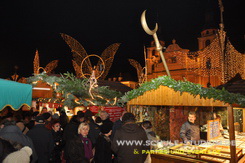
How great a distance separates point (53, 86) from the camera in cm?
977

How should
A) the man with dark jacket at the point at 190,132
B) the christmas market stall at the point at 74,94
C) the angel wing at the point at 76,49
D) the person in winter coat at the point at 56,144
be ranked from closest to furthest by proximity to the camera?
the person in winter coat at the point at 56,144 → the man with dark jacket at the point at 190,132 → the christmas market stall at the point at 74,94 → the angel wing at the point at 76,49

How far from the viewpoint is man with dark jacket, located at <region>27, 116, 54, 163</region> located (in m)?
4.06

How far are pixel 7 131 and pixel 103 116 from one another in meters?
2.54

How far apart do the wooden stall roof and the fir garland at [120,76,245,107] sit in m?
0.10

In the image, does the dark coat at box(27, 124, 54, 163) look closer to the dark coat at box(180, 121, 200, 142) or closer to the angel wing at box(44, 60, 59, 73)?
the dark coat at box(180, 121, 200, 142)

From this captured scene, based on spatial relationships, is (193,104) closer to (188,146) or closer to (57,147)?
(188,146)

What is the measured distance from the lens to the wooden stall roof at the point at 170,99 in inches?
178

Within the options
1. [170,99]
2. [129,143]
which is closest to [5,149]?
[129,143]

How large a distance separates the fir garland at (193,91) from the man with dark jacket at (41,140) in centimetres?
270

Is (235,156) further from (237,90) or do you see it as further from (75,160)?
(75,160)

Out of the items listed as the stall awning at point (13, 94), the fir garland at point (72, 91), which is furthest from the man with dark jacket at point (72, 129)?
the fir garland at point (72, 91)

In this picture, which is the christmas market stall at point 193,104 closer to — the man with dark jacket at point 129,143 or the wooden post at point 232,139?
the wooden post at point 232,139

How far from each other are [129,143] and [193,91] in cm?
216

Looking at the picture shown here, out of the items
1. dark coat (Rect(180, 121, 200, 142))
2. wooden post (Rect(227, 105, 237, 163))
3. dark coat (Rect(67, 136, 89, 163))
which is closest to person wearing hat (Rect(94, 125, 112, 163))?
dark coat (Rect(67, 136, 89, 163))
